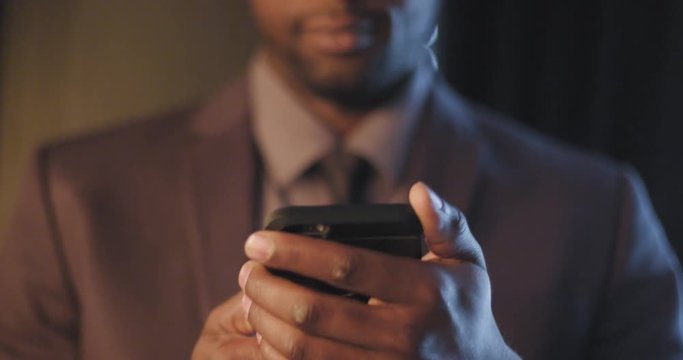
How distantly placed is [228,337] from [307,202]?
24cm

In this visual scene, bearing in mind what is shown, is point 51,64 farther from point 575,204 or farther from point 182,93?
point 575,204

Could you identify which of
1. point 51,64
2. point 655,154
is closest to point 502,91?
point 655,154

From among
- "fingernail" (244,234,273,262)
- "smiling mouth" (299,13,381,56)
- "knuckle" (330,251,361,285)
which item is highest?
"smiling mouth" (299,13,381,56)

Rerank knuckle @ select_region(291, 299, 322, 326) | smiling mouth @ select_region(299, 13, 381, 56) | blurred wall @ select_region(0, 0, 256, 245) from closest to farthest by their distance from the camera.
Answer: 1. knuckle @ select_region(291, 299, 322, 326)
2. smiling mouth @ select_region(299, 13, 381, 56)
3. blurred wall @ select_region(0, 0, 256, 245)

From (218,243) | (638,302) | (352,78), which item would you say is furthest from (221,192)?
(638,302)

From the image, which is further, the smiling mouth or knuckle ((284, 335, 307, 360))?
the smiling mouth

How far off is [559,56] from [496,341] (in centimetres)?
76

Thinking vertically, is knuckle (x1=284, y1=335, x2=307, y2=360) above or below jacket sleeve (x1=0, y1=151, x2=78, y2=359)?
above

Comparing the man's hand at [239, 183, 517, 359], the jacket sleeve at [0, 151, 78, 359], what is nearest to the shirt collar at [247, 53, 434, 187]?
the jacket sleeve at [0, 151, 78, 359]

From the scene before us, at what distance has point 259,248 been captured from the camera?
434 mm

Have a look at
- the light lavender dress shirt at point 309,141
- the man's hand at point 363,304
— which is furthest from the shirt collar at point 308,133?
the man's hand at point 363,304

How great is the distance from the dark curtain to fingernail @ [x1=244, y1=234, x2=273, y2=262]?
0.78 metres

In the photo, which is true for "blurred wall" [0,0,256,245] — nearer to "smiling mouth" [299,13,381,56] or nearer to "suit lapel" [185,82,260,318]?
"suit lapel" [185,82,260,318]

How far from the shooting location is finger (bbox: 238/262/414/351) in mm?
430
